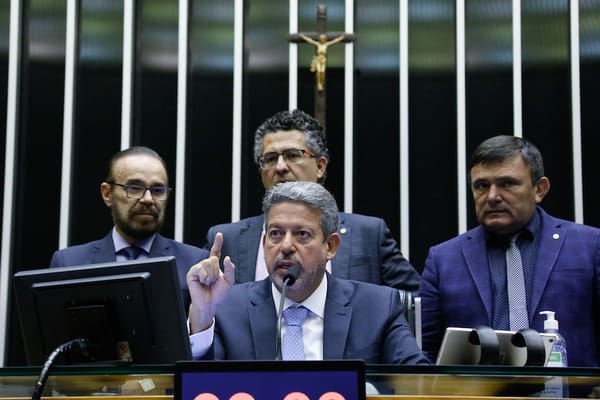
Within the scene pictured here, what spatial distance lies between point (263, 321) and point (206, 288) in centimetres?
28

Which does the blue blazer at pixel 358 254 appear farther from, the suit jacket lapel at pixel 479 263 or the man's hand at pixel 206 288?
the man's hand at pixel 206 288

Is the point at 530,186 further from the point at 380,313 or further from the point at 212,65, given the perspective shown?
the point at 212,65

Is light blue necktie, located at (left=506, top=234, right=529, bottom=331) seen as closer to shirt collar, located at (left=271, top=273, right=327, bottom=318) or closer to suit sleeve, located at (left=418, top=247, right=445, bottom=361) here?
suit sleeve, located at (left=418, top=247, right=445, bottom=361)

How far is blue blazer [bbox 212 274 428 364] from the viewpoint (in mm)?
3160

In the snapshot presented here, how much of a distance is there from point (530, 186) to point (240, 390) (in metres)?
2.04

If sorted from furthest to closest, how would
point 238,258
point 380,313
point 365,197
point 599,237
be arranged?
point 365,197, point 238,258, point 599,237, point 380,313

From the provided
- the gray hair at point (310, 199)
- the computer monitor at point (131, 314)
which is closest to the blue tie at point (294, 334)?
the gray hair at point (310, 199)

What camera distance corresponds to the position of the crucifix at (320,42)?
6273mm

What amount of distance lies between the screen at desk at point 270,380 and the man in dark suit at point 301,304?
860 mm

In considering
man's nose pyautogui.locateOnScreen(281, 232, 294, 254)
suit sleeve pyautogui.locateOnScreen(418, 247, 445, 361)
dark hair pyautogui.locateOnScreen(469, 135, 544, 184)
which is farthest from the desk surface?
dark hair pyautogui.locateOnScreen(469, 135, 544, 184)

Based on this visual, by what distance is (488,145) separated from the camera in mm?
3891

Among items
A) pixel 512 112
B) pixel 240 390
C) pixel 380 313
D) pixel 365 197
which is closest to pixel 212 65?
pixel 365 197

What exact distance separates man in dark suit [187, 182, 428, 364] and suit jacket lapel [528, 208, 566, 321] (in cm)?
66

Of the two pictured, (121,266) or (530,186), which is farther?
(530,186)
